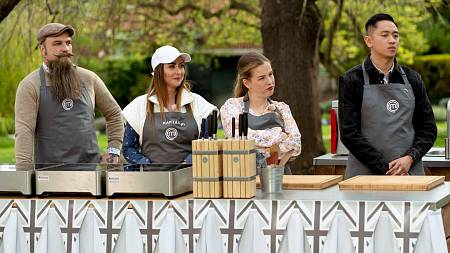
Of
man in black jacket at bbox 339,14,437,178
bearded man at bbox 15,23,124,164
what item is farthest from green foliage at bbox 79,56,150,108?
man in black jacket at bbox 339,14,437,178

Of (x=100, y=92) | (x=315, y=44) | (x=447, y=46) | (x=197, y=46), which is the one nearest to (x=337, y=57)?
(x=197, y=46)

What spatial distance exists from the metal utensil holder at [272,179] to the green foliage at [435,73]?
23.5 metres

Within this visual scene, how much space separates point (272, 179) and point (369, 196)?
464 millimetres

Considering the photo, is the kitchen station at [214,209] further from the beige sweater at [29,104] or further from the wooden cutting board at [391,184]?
the beige sweater at [29,104]

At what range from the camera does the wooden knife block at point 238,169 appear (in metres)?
4.66

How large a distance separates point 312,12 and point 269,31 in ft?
1.75

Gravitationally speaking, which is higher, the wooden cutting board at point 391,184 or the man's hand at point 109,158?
the man's hand at point 109,158

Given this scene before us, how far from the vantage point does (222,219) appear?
4.63 m

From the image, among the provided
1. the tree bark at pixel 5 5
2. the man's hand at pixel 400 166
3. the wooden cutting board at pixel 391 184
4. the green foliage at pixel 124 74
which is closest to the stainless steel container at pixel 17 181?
the wooden cutting board at pixel 391 184

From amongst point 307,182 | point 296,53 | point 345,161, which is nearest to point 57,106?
point 307,182

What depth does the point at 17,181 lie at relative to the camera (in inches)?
194

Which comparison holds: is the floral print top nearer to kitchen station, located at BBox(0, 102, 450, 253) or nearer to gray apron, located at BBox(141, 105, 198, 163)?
gray apron, located at BBox(141, 105, 198, 163)

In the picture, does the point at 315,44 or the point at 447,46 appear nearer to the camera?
the point at 315,44

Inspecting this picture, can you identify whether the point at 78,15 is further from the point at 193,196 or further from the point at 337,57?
the point at 337,57
